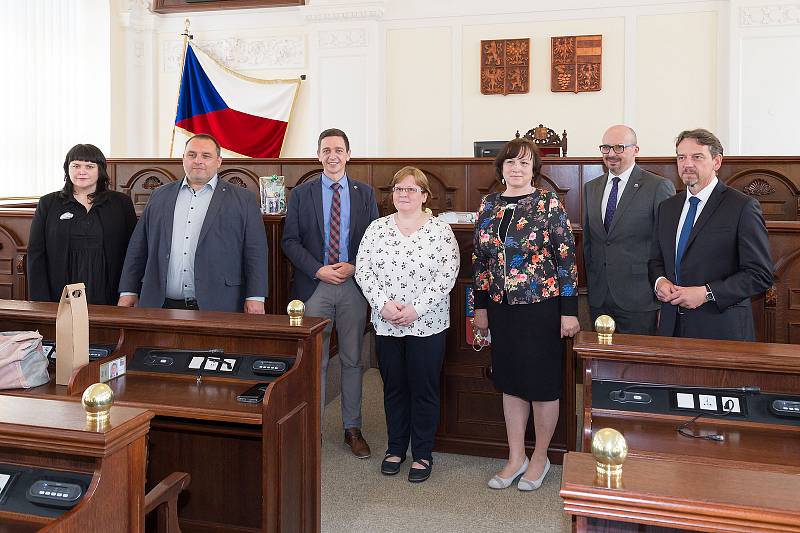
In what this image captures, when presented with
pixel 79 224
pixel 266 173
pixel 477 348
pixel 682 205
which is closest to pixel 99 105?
pixel 266 173

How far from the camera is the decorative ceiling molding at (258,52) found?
7750 millimetres

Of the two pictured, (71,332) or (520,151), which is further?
(520,151)

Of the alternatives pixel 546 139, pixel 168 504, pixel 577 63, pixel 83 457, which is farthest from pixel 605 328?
pixel 577 63

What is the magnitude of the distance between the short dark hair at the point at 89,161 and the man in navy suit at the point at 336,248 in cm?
88

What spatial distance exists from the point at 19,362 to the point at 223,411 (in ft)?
2.41

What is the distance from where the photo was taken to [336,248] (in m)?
3.53

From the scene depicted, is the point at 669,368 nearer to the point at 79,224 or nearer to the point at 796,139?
the point at 79,224

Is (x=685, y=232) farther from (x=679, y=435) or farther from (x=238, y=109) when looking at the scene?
(x=238, y=109)

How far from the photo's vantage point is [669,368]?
210 cm

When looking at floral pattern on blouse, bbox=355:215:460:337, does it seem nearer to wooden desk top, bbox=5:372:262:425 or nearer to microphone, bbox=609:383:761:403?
Result: wooden desk top, bbox=5:372:262:425

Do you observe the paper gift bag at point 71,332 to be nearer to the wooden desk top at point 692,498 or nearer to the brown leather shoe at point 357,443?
the brown leather shoe at point 357,443

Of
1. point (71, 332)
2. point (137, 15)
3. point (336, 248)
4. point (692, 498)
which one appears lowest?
point (692, 498)

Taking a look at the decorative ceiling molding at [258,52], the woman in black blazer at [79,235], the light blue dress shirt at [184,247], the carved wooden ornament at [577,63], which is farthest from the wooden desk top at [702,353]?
the decorative ceiling molding at [258,52]

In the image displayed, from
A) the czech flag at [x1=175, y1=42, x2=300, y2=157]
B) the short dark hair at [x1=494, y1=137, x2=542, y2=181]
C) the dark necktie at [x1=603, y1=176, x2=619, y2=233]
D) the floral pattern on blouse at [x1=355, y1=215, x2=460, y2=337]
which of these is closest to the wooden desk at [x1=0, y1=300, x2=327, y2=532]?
the floral pattern on blouse at [x1=355, y1=215, x2=460, y2=337]
